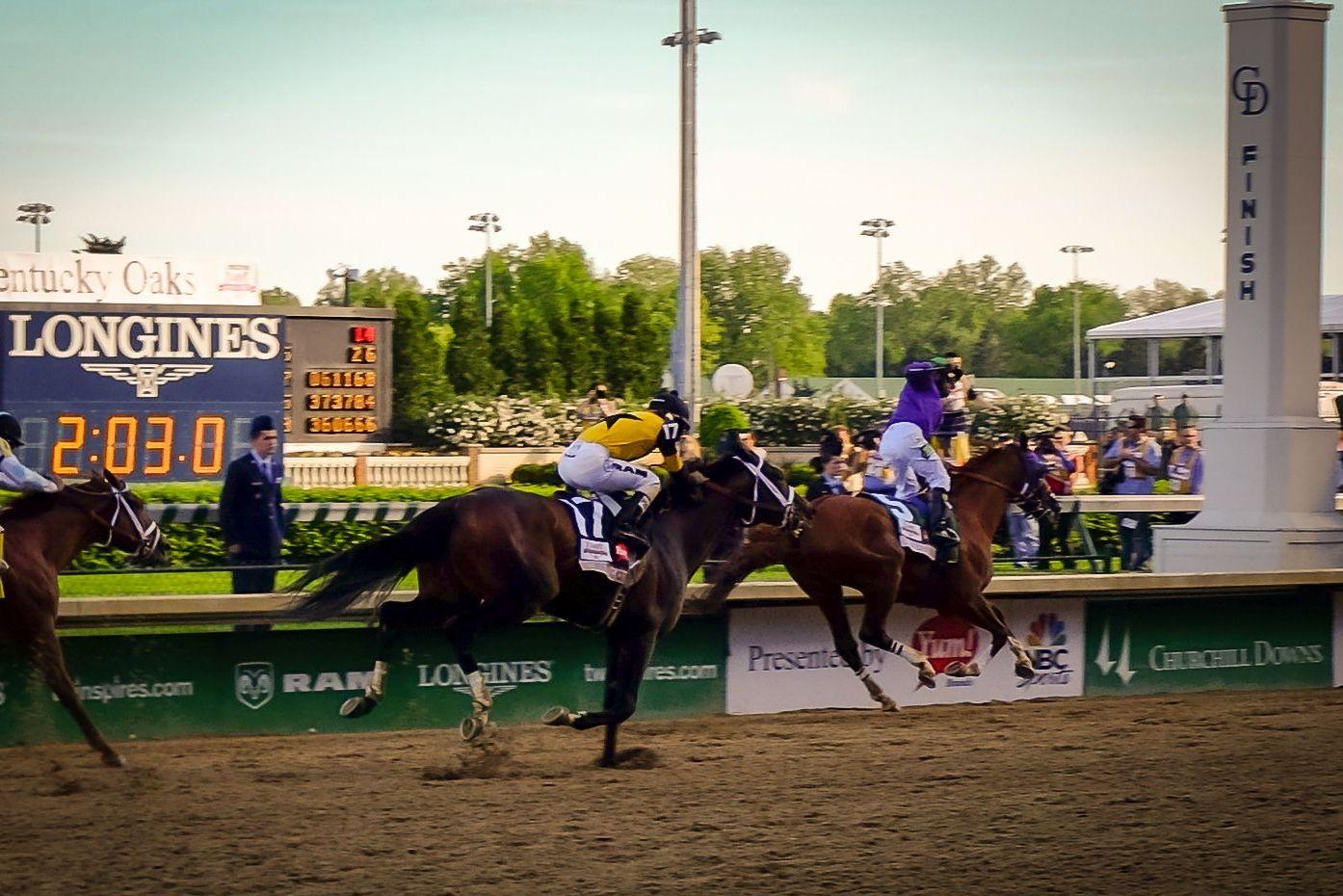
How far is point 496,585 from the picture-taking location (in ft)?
26.8

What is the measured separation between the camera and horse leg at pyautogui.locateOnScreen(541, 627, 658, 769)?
27.2ft

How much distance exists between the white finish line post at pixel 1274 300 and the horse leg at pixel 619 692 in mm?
6311

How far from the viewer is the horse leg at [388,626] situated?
8.26 m

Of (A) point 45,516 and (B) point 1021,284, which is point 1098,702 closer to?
(A) point 45,516

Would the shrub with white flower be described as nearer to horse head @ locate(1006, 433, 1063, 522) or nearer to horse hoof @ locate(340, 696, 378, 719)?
horse head @ locate(1006, 433, 1063, 522)

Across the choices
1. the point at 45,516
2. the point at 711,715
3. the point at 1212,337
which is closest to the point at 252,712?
the point at 45,516

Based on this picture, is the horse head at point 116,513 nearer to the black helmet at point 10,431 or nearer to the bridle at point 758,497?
the black helmet at point 10,431

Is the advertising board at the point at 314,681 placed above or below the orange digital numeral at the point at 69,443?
below

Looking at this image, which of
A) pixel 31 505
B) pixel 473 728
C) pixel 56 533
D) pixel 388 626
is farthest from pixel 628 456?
pixel 31 505

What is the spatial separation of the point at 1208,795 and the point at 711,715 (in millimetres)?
3401

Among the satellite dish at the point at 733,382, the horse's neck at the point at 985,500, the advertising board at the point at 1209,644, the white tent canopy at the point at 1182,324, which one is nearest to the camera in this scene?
the horse's neck at the point at 985,500

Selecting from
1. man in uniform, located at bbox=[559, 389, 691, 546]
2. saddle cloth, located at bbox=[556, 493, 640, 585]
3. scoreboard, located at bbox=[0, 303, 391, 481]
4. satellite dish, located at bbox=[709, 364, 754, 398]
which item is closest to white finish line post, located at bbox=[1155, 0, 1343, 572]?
man in uniform, located at bbox=[559, 389, 691, 546]

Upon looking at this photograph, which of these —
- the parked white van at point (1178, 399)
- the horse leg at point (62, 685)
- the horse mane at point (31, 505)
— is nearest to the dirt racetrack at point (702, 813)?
the horse leg at point (62, 685)

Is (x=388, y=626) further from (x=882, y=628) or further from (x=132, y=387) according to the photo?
(x=132, y=387)
